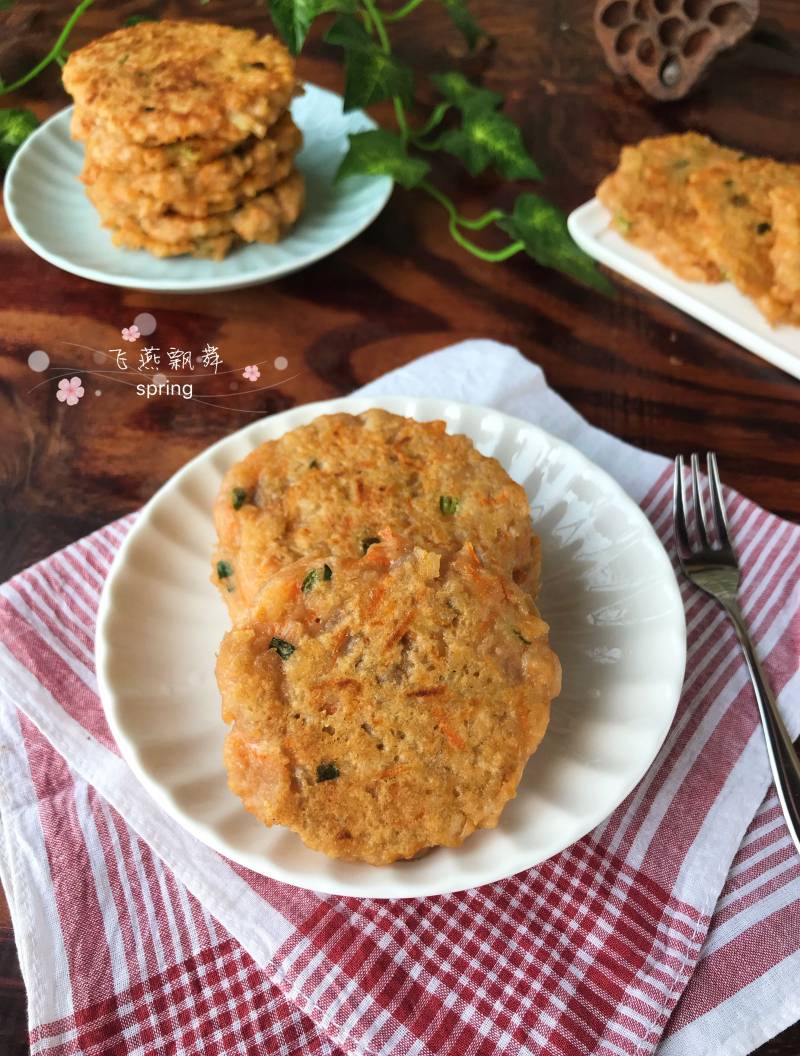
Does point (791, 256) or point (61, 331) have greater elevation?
point (791, 256)

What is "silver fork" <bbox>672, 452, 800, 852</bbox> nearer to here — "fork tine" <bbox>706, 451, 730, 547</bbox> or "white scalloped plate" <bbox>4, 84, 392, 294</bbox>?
"fork tine" <bbox>706, 451, 730, 547</bbox>

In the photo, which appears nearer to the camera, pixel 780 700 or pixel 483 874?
pixel 483 874

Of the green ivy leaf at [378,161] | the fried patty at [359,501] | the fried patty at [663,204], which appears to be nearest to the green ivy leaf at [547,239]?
the fried patty at [663,204]

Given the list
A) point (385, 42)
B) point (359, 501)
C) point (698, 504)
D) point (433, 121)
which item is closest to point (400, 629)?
point (359, 501)

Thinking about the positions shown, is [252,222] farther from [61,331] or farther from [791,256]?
[791,256]

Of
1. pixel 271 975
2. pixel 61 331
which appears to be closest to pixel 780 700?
pixel 271 975

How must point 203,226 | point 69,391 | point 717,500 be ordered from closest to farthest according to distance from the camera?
point 717,500 < point 69,391 < point 203,226

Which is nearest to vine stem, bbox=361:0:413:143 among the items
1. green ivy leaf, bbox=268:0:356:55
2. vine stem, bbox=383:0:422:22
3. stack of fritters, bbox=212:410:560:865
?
vine stem, bbox=383:0:422:22

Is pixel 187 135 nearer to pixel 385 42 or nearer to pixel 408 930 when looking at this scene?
pixel 385 42
